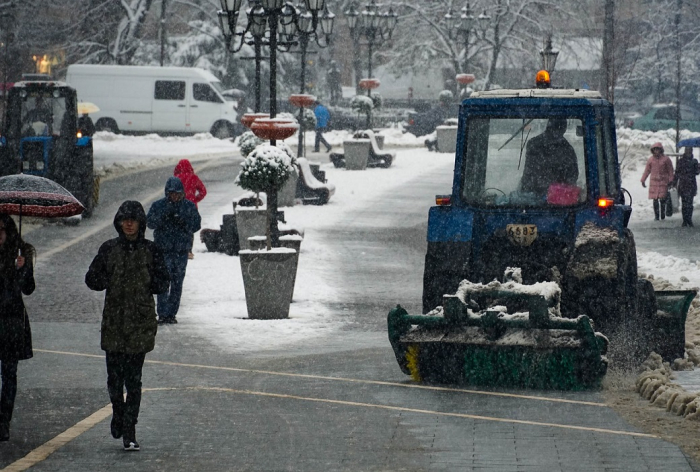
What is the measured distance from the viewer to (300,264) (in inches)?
707

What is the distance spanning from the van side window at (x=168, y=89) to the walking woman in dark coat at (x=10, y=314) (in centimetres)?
3897

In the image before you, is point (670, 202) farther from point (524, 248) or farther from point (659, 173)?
point (524, 248)

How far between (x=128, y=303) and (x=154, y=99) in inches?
1558

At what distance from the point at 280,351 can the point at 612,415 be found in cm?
392

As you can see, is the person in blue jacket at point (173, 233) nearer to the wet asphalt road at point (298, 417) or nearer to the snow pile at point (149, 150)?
the wet asphalt road at point (298, 417)

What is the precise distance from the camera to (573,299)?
10.0m

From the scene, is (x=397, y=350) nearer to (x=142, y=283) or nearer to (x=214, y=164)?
(x=142, y=283)

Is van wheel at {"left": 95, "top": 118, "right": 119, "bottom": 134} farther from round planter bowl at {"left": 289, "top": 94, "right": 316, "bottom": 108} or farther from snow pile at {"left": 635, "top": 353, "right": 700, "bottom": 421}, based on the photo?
snow pile at {"left": 635, "top": 353, "right": 700, "bottom": 421}

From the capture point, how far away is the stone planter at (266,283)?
13.8 metres

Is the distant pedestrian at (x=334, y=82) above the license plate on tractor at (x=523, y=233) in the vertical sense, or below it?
above

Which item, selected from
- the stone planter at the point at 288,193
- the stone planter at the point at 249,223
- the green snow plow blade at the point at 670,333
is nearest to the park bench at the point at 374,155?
the stone planter at the point at 288,193

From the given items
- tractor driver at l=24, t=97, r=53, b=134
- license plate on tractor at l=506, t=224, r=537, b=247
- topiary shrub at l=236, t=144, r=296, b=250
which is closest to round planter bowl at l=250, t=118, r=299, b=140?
topiary shrub at l=236, t=144, r=296, b=250

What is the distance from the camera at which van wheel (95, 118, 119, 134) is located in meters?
47.1

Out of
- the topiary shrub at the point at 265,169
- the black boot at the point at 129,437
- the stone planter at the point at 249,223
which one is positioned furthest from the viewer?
the stone planter at the point at 249,223
